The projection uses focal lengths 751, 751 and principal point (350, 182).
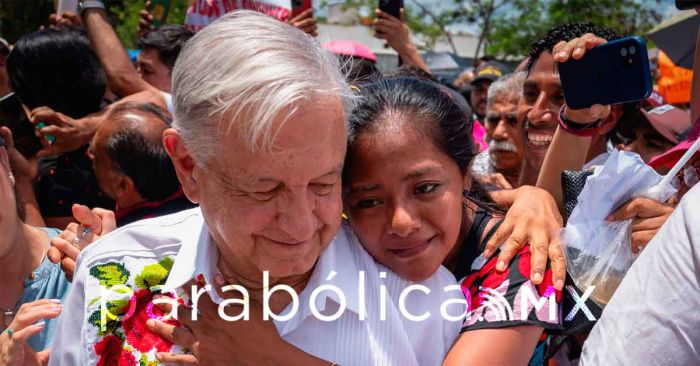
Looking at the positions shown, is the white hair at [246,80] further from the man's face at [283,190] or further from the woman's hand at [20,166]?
the woman's hand at [20,166]

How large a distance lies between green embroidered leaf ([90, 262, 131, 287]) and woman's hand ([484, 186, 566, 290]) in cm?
95

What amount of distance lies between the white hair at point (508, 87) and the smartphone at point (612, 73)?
2.40 m

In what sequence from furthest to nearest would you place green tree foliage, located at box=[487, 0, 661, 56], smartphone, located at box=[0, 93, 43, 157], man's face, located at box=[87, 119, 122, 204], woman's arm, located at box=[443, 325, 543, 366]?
1. green tree foliage, located at box=[487, 0, 661, 56]
2. smartphone, located at box=[0, 93, 43, 157]
3. man's face, located at box=[87, 119, 122, 204]
4. woman's arm, located at box=[443, 325, 543, 366]

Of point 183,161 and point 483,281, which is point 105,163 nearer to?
point 183,161

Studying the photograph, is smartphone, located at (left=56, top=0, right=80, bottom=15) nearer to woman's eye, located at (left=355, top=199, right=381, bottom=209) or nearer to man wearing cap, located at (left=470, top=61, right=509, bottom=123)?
woman's eye, located at (left=355, top=199, right=381, bottom=209)

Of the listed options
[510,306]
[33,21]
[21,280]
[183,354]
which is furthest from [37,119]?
[33,21]

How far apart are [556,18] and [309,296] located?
2479 cm

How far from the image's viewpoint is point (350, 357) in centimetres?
178

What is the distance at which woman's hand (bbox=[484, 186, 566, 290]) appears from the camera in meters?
1.84

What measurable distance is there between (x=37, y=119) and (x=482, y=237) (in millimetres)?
2362

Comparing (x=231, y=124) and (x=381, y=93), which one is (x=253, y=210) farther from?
(x=381, y=93)

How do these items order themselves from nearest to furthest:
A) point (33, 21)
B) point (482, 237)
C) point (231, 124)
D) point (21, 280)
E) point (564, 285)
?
point (231, 124), point (564, 285), point (482, 237), point (21, 280), point (33, 21)

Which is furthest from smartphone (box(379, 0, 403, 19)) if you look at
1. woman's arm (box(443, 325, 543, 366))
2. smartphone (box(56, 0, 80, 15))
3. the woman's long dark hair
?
woman's arm (box(443, 325, 543, 366))

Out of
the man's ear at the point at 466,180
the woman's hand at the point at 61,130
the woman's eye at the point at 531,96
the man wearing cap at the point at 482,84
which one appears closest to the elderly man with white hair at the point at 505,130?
the woman's eye at the point at 531,96
